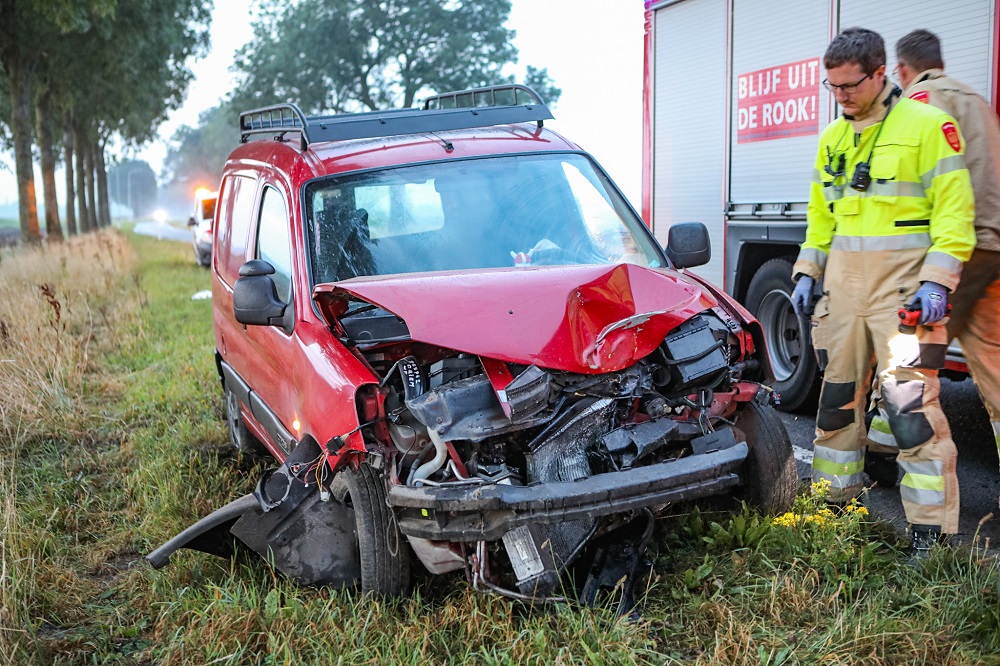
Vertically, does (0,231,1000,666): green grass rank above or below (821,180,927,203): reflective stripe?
below

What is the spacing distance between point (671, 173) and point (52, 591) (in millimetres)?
5504

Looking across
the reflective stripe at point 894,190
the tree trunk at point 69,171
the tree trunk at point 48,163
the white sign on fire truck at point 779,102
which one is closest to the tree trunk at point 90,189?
the tree trunk at point 69,171

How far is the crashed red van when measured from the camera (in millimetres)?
3354

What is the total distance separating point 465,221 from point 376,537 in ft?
5.39

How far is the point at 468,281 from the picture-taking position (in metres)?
3.62

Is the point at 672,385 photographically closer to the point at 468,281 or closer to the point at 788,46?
the point at 468,281

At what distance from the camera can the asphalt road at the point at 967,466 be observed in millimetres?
4359

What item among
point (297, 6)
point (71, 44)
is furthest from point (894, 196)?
point (297, 6)

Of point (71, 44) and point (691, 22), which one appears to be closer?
point (691, 22)

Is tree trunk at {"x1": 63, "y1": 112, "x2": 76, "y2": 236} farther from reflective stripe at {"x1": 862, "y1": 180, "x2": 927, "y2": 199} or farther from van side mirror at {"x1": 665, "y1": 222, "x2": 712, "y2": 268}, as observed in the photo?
reflective stripe at {"x1": 862, "y1": 180, "x2": 927, "y2": 199}

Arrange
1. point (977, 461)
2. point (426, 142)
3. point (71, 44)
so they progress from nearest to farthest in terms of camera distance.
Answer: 1. point (426, 142)
2. point (977, 461)
3. point (71, 44)

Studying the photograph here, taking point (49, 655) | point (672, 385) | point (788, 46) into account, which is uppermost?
point (788, 46)

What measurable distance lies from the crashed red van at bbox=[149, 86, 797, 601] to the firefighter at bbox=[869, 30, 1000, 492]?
3.29ft

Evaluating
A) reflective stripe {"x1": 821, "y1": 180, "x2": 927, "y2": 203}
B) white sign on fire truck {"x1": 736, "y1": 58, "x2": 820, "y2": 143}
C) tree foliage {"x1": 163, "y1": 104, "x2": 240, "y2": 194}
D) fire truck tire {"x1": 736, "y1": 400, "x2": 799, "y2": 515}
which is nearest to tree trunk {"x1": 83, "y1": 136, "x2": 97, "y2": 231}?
white sign on fire truck {"x1": 736, "y1": 58, "x2": 820, "y2": 143}
